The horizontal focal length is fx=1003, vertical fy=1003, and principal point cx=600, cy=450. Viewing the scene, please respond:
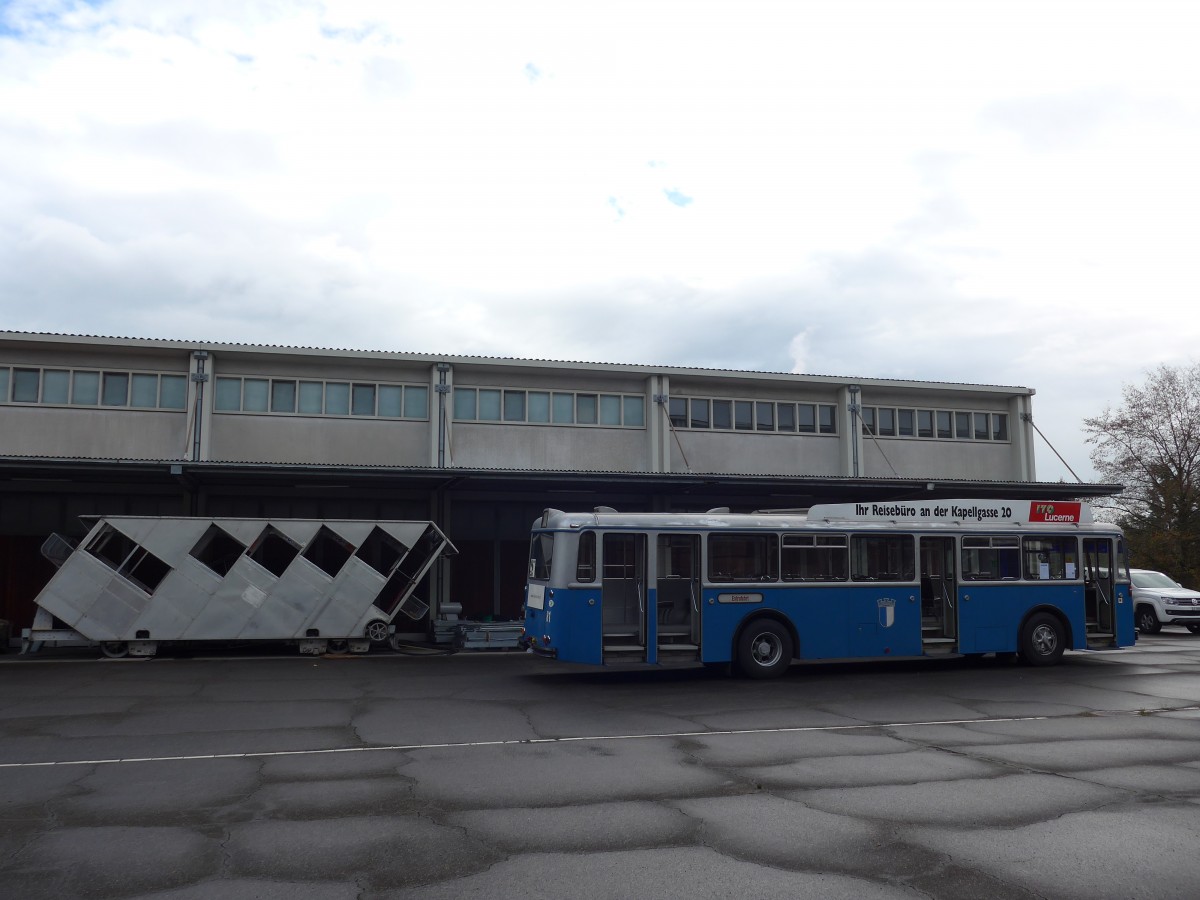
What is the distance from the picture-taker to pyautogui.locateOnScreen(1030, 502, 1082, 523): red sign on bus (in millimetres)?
18484

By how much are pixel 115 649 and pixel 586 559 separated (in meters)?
10.6

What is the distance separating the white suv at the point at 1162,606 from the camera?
2719 centimetres

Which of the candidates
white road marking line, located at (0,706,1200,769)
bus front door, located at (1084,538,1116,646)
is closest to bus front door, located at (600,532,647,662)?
white road marking line, located at (0,706,1200,769)

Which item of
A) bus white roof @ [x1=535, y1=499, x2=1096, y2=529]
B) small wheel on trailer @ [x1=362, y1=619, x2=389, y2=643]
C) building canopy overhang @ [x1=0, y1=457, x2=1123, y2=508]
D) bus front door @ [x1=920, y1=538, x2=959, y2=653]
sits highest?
building canopy overhang @ [x1=0, y1=457, x2=1123, y2=508]

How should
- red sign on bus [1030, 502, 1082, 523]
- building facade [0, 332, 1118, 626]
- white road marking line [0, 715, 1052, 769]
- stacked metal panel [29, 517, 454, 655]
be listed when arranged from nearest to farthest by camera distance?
white road marking line [0, 715, 1052, 769]
red sign on bus [1030, 502, 1082, 523]
stacked metal panel [29, 517, 454, 655]
building facade [0, 332, 1118, 626]

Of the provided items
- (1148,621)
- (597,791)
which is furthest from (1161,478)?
(597,791)

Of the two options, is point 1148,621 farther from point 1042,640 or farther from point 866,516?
point 866,516

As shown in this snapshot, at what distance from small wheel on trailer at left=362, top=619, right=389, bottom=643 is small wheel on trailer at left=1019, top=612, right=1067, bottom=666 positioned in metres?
12.4

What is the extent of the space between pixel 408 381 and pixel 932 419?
1654 cm

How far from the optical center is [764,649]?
1647 centimetres

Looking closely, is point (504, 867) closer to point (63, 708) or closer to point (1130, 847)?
point (1130, 847)

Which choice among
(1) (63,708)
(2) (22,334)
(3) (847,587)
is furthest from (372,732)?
(2) (22,334)

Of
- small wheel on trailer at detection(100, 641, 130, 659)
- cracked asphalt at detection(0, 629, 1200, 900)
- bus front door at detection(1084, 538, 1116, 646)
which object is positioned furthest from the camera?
small wheel on trailer at detection(100, 641, 130, 659)

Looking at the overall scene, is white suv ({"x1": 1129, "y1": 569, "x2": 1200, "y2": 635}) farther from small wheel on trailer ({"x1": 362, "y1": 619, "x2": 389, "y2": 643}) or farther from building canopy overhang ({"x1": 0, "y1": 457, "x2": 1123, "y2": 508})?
small wheel on trailer ({"x1": 362, "y1": 619, "x2": 389, "y2": 643})
